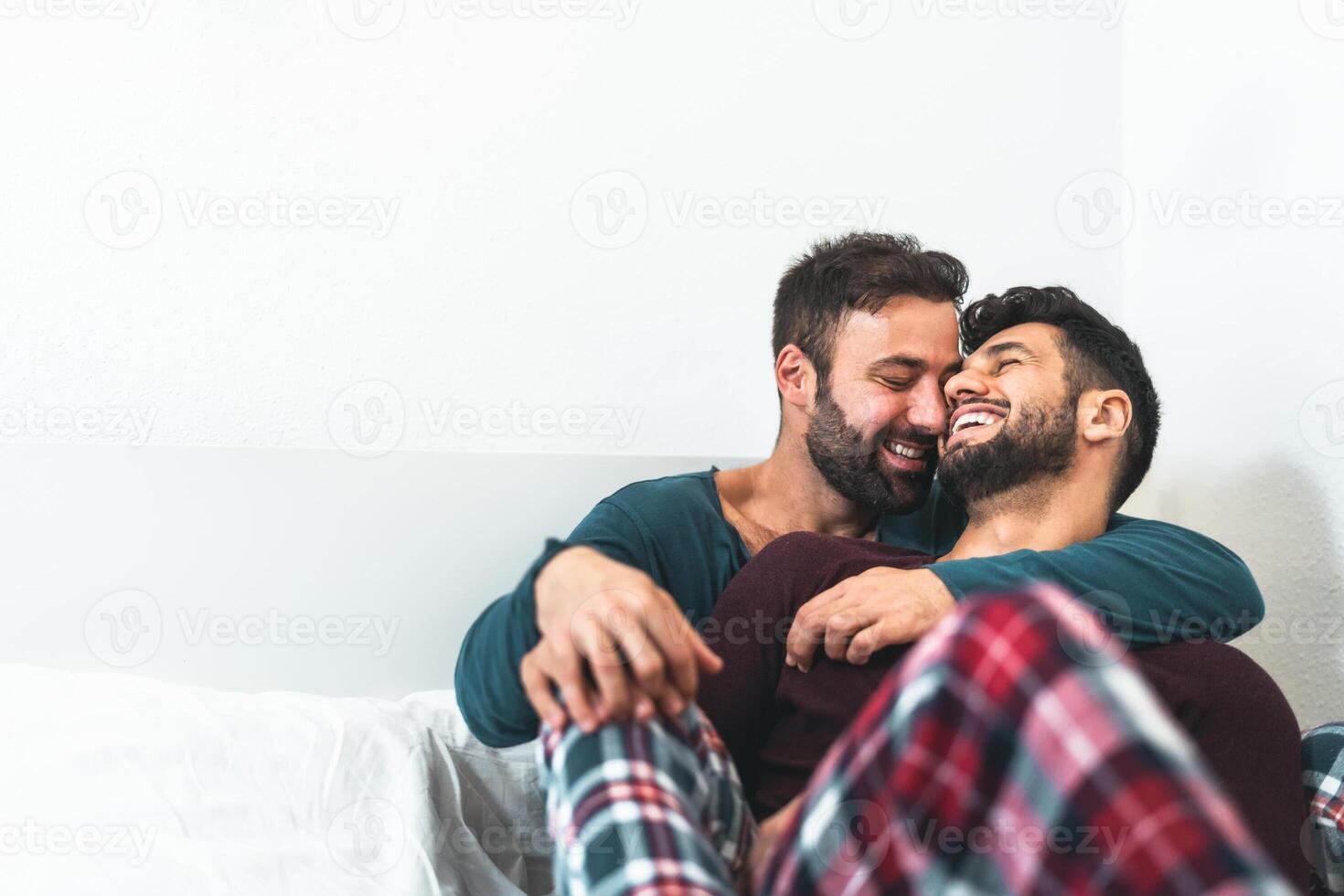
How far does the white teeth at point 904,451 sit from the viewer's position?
1500 millimetres

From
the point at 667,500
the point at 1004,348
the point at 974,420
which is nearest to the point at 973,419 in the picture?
the point at 974,420

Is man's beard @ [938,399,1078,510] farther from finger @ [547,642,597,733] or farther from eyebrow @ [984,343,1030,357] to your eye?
finger @ [547,642,597,733]

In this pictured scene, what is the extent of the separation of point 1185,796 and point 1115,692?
6 centimetres

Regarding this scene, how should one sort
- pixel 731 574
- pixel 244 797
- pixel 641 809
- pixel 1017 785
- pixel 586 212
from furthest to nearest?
pixel 586 212 < pixel 731 574 < pixel 244 797 < pixel 641 809 < pixel 1017 785

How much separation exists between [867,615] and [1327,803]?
1.60 feet

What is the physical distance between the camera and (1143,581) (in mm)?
1172

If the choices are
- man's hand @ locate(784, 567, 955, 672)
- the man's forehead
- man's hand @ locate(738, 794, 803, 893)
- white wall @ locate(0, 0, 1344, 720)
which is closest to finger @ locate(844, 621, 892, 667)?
man's hand @ locate(784, 567, 955, 672)

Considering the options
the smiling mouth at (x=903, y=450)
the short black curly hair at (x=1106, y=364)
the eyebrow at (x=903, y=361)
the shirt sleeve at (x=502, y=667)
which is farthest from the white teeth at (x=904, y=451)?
the shirt sleeve at (x=502, y=667)

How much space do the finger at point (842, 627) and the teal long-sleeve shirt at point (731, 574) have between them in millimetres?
108

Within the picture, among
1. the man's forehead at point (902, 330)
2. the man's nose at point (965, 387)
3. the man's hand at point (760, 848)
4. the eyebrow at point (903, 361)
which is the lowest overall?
the man's hand at point (760, 848)

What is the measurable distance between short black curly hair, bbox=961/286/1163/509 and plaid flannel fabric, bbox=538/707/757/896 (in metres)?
0.75

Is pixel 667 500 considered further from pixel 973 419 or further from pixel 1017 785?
pixel 1017 785

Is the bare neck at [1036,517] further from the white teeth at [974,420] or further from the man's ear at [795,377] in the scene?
the man's ear at [795,377]

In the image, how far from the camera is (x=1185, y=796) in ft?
1.79
